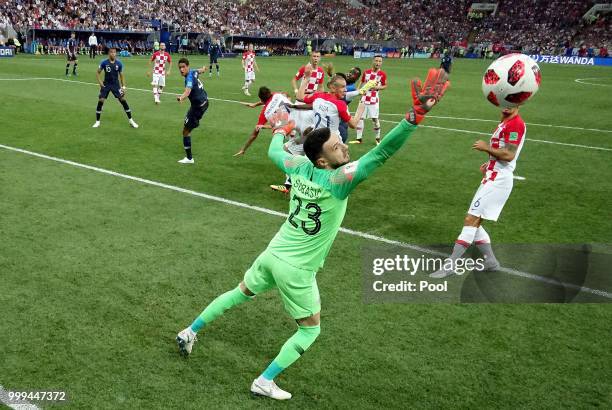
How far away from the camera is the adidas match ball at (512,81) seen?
21.4 feet

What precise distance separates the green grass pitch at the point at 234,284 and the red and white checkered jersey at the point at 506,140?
5.51 ft

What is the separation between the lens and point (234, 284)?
666 cm

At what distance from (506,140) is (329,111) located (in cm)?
365

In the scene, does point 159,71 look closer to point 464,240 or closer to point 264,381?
point 464,240

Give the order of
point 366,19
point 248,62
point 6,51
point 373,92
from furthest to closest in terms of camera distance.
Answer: point 366,19 → point 6,51 → point 248,62 → point 373,92

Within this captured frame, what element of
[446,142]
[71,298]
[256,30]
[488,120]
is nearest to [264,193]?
[71,298]

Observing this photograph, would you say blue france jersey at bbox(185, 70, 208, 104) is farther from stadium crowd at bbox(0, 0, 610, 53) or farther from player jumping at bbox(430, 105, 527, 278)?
stadium crowd at bbox(0, 0, 610, 53)

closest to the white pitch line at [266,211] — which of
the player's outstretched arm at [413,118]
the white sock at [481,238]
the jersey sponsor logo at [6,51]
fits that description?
the white sock at [481,238]

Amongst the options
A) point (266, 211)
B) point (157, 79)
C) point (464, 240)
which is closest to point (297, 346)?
point (464, 240)

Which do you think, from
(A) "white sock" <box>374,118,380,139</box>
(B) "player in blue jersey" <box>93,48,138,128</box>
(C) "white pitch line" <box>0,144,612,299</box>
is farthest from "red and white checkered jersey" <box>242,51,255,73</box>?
(C) "white pitch line" <box>0,144,612,299</box>

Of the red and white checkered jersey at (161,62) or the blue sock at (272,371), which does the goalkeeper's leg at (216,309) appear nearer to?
the blue sock at (272,371)

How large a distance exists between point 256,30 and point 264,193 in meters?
55.4

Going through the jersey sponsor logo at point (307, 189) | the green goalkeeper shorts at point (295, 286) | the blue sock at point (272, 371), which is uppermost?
the jersey sponsor logo at point (307, 189)

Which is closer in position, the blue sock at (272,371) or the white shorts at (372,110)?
the blue sock at (272,371)
